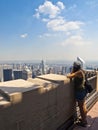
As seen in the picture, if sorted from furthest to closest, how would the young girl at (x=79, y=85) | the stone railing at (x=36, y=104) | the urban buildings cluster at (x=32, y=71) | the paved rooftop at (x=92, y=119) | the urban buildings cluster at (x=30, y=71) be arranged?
the urban buildings cluster at (x=30, y=71) < the urban buildings cluster at (x=32, y=71) < the paved rooftop at (x=92, y=119) < the young girl at (x=79, y=85) < the stone railing at (x=36, y=104)

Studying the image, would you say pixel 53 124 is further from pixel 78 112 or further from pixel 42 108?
pixel 78 112

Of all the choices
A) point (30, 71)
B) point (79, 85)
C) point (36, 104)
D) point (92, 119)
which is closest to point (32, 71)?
point (30, 71)

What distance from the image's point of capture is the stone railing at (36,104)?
7.37 ft

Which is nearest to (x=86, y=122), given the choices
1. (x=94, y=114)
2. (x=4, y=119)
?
(x=94, y=114)

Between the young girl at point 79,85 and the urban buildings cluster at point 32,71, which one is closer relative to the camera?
the young girl at point 79,85

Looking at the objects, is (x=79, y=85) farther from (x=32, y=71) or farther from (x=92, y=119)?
(x=32, y=71)

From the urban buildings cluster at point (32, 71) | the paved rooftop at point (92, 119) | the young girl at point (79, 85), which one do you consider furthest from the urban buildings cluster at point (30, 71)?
the young girl at point (79, 85)

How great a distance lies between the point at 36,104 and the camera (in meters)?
2.71

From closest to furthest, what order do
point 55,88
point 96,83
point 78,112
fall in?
point 55,88, point 78,112, point 96,83

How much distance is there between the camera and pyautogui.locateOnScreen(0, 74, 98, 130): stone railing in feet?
7.37

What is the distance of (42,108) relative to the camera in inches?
113

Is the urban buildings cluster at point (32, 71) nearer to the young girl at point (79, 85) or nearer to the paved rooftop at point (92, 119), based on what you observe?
the young girl at point (79, 85)

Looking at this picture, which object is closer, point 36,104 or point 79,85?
point 36,104

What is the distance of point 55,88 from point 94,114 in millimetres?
2056
